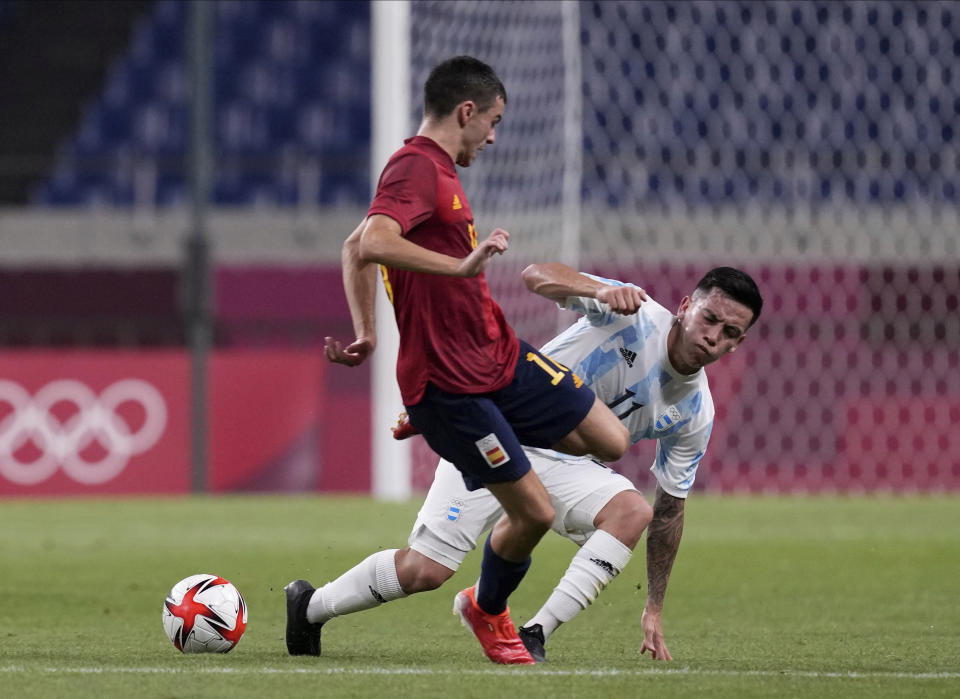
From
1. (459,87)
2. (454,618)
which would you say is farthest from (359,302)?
(454,618)

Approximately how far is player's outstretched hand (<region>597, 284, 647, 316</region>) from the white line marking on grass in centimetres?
87

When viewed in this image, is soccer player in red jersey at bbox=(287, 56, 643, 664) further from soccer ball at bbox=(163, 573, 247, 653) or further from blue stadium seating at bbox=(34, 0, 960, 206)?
blue stadium seating at bbox=(34, 0, 960, 206)

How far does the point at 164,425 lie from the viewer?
11.5m

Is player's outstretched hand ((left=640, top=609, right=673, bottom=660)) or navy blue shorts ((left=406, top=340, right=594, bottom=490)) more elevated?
navy blue shorts ((left=406, top=340, right=594, bottom=490))

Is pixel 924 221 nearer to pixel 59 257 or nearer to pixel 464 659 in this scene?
pixel 59 257

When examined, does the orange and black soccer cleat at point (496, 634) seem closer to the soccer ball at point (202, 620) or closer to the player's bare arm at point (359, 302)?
the soccer ball at point (202, 620)

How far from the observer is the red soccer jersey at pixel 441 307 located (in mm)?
3912

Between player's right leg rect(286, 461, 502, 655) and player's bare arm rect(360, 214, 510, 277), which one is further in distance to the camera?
player's right leg rect(286, 461, 502, 655)

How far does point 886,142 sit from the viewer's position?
1416 cm

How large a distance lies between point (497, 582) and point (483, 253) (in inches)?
43.0

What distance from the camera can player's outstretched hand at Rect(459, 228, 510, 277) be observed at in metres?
3.58

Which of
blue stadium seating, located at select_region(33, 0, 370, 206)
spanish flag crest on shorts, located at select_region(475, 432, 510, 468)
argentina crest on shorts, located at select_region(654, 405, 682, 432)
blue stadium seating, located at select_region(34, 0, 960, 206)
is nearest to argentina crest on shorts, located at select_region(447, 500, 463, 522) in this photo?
spanish flag crest on shorts, located at select_region(475, 432, 510, 468)

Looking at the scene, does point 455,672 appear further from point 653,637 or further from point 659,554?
point 659,554

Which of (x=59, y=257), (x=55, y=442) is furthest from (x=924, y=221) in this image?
(x=59, y=257)
